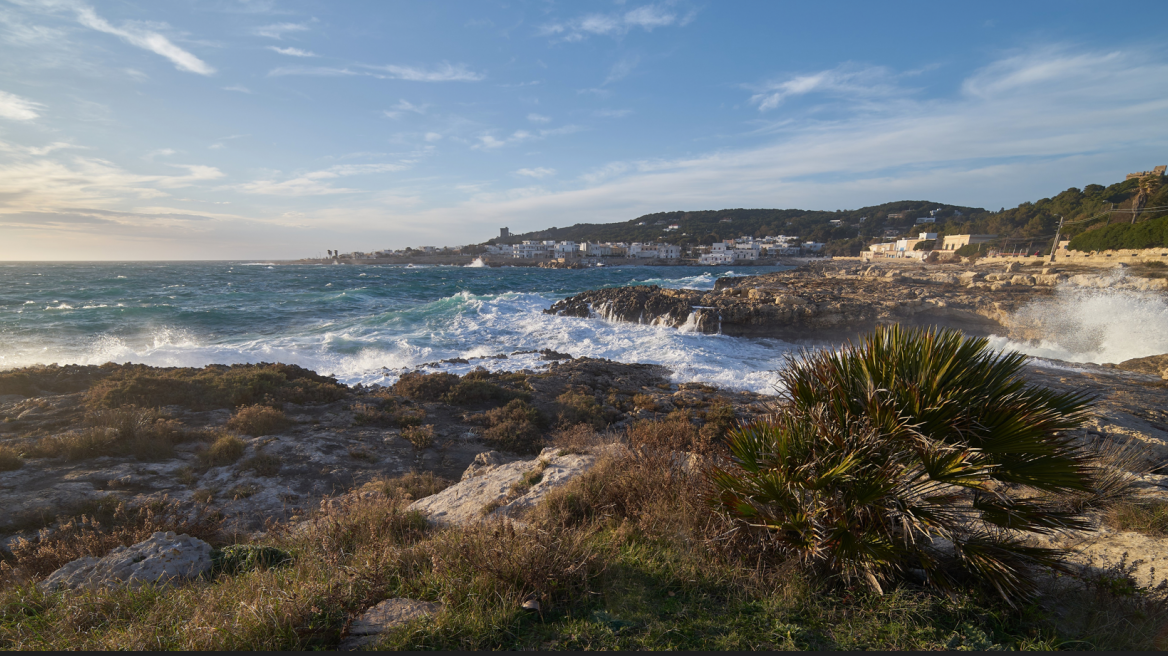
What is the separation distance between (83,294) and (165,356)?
32.3 metres

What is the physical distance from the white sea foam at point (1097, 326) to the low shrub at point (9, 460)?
2587cm

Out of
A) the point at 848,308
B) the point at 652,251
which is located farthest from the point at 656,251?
the point at 848,308

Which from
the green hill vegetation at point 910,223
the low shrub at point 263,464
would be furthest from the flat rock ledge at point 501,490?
the green hill vegetation at point 910,223

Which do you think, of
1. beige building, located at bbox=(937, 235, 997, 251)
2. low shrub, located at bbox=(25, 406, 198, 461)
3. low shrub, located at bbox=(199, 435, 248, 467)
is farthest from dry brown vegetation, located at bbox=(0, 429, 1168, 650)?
beige building, located at bbox=(937, 235, 997, 251)

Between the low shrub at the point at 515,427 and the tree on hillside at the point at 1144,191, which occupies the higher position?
the tree on hillside at the point at 1144,191

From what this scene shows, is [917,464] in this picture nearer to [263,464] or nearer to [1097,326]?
[263,464]

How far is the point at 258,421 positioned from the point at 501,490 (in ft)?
19.4

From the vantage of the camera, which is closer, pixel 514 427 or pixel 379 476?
pixel 379 476

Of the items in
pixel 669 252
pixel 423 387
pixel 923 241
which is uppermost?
pixel 669 252

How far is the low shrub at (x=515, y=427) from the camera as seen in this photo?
866 cm

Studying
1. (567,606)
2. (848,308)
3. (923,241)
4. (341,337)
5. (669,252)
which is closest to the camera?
(567,606)

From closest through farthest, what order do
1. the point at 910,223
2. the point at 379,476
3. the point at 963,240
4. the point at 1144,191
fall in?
the point at 379,476
the point at 1144,191
the point at 963,240
the point at 910,223

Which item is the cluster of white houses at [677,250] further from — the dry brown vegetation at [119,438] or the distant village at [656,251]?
the dry brown vegetation at [119,438]

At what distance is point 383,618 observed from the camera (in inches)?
115
